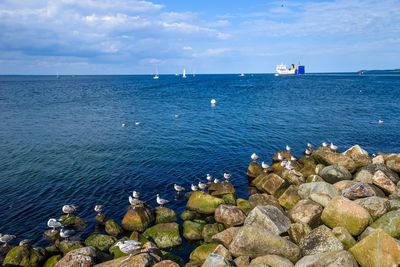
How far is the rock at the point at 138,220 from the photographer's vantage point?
19.6m

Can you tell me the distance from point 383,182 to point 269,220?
9.38 m

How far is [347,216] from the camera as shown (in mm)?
16203

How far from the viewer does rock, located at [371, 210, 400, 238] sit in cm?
1552

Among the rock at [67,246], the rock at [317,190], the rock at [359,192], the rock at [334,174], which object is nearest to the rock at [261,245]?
the rock at [317,190]

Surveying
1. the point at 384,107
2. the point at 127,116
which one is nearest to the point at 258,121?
the point at 127,116

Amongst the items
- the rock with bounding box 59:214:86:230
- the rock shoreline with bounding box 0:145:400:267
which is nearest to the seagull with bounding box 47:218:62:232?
the rock shoreline with bounding box 0:145:400:267

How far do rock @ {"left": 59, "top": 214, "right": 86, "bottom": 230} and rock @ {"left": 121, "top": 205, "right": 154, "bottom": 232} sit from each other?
9.17ft

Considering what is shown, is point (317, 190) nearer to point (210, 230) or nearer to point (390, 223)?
point (390, 223)

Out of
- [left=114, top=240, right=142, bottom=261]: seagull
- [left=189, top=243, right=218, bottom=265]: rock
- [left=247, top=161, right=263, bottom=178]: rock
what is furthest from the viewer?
[left=247, top=161, right=263, bottom=178]: rock

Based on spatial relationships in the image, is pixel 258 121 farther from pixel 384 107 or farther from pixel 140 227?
pixel 140 227

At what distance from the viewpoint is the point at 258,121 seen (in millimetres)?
53281

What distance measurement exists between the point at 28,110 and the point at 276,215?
64984mm

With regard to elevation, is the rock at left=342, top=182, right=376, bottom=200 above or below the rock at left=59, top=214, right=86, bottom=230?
above

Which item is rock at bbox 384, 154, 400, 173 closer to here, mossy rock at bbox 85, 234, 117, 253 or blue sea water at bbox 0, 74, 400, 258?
blue sea water at bbox 0, 74, 400, 258
